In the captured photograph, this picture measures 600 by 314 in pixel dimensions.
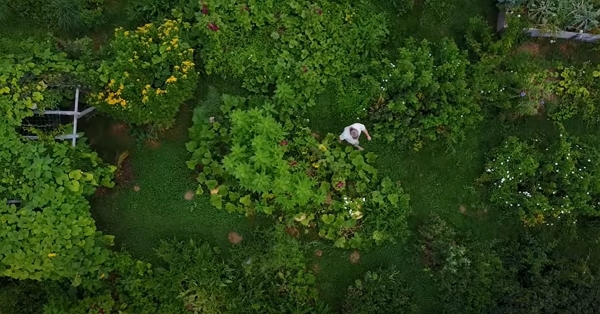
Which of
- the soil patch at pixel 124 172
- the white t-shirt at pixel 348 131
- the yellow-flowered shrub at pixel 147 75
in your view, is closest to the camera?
the yellow-flowered shrub at pixel 147 75

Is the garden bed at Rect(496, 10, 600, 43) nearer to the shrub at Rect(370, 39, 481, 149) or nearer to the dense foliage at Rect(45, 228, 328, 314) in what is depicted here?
the shrub at Rect(370, 39, 481, 149)

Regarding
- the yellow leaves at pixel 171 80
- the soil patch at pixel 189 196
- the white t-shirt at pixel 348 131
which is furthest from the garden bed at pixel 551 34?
the soil patch at pixel 189 196

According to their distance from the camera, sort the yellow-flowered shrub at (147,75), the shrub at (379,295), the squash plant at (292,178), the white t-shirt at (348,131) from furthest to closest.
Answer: the white t-shirt at (348,131) → the shrub at (379,295) → the squash plant at (292,178) → the yellow-flowered shrub at (147,75)

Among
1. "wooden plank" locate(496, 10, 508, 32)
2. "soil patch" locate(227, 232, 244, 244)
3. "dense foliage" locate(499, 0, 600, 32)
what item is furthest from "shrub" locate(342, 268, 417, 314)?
"dense foliage" locate(499, 0, 600, 32)

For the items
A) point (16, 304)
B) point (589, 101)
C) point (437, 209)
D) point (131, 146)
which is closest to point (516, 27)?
point (589, 101)

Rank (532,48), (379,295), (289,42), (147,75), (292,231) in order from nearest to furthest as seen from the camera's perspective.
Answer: (147,75), (379,295), (289,42), (292,231), (532,48)

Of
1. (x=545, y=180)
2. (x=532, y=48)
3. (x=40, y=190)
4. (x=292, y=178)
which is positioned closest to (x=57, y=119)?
(x=40, y=190)

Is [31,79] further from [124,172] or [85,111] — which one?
[124,172]

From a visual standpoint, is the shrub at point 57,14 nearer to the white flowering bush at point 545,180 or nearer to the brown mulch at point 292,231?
the brown mulch at point 292,231
